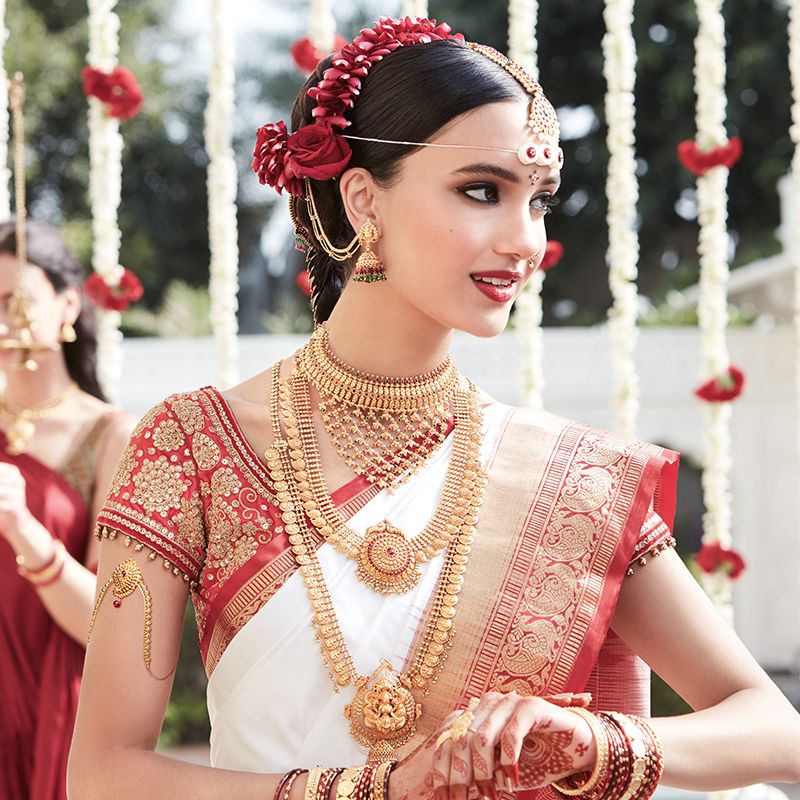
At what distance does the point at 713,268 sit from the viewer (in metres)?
4.73

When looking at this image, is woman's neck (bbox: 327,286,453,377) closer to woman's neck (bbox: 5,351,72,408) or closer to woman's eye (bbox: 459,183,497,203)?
woman's eye (bbox: 459,183,497,203)

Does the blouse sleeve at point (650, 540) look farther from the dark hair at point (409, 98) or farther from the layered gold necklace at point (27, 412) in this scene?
the layered gold necklace at point (27, 412)

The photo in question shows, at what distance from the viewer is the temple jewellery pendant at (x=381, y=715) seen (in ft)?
6.00

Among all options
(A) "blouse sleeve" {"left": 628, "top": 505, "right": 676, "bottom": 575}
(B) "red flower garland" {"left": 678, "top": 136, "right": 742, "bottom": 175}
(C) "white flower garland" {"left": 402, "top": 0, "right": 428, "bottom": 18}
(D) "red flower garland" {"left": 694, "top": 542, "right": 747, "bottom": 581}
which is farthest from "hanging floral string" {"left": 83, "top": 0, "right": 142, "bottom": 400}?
(A) "blouse sleeve" {"left": 628, "top": 505, "right": 676, "bottom": 575}

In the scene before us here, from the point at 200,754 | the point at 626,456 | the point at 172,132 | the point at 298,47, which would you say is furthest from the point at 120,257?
the point at 626,456

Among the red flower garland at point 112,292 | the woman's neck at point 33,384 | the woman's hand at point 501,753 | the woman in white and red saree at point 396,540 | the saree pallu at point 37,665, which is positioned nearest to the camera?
the woman's hand at point 501,753

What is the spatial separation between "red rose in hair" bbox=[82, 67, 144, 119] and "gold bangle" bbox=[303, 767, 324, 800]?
10.3ft

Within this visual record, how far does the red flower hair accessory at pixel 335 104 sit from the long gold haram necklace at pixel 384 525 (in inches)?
13.7

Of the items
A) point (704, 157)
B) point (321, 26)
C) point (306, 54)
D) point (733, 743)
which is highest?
point (321, 26)

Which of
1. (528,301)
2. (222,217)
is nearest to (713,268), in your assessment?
(528,301)

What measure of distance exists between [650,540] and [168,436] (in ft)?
2.56

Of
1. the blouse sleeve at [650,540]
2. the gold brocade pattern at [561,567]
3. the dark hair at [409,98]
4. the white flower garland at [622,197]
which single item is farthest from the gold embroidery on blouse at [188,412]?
the white flower garland at [622,197]

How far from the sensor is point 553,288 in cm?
1933

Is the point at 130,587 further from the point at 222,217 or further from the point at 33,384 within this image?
the point at 222,217
